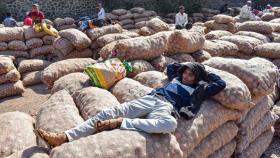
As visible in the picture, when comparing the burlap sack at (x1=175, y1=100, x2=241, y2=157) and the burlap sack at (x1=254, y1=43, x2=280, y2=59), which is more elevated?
the burlap sack at (x1=175, y1=100, x2=241, y2=157)

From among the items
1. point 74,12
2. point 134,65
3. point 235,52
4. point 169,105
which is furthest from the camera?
point 74,12

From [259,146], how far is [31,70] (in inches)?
259

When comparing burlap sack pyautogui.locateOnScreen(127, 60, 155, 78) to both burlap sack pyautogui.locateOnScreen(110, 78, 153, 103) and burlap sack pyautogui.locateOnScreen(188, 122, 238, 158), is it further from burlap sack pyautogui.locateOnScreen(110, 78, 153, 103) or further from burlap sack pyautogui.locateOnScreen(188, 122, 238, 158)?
burlap sack pyautogui.locateOnScreen(188, 122, 238, 158)

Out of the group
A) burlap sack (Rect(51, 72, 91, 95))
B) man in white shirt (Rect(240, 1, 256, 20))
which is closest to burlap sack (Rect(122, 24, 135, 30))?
man in white shirt (Rect(240, 1, 256, 20))

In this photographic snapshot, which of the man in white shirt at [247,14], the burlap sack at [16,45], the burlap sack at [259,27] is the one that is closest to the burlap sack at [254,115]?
the burlap sack at [259,27]

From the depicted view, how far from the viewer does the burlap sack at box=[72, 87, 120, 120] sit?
4148mm

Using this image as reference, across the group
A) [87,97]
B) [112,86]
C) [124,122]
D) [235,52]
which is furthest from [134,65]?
[235,52]

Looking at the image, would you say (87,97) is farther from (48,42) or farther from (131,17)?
(131,17)

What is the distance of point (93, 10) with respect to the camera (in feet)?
60.7

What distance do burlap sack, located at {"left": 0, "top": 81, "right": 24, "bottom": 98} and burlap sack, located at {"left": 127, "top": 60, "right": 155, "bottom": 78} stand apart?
3.58 meters

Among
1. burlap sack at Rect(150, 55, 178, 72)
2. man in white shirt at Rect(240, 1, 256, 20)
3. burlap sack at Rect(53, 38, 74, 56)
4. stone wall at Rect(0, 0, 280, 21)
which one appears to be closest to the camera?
burlap sack at Rect(150, 55, 178, 72)

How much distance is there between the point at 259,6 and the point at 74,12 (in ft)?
36.6

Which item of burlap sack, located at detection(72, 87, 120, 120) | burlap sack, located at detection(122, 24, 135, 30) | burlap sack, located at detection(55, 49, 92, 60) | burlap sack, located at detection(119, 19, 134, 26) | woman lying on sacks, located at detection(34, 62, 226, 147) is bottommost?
burlap sack, located at detection(122, 24, 135, 30)

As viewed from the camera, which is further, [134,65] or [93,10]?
[93,10]
